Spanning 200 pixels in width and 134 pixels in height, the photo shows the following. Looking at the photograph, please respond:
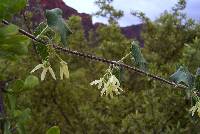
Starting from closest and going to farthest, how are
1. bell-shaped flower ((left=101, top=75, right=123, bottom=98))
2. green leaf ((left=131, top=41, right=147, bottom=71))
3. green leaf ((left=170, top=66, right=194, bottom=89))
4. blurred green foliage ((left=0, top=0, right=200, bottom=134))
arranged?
green leaf ((left=131, top=41, right=147, bottom=71)), bell-shaped flower ((left=101, top=75, right=123, bottom=98)), green leaf ((left=170, top=66, right=194, bottom=89)), blurred green foliage ((left=0, top=0, right=200, bottom=134))

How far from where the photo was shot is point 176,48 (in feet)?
24.7

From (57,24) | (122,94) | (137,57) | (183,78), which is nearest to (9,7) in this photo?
(57,24)

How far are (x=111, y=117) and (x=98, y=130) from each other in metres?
0.26

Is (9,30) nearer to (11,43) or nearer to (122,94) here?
(11,43)

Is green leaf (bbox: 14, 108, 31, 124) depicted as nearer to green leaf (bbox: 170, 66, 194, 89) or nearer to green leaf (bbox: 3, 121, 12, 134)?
green leaf (bbox: 3, 121, 12, 134)

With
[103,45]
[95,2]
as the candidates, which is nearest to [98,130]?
[103,45]

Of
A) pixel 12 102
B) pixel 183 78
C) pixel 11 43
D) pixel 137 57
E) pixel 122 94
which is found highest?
pixel 11 43

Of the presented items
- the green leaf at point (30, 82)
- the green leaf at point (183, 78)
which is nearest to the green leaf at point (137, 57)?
the green leaf at point (183, 78)

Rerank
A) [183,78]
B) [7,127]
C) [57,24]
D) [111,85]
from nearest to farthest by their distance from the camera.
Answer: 1. [7,127]
2. [57,24]
3. [111,85]
4. [183,78]

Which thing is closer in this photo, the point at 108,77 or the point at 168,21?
the point at 108,77

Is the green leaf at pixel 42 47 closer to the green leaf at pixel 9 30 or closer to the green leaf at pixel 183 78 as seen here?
the green leaf at pixel 9 30

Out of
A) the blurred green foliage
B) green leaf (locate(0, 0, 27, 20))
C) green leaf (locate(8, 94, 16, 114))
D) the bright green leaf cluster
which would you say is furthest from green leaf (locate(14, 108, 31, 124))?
the blurred green foliage

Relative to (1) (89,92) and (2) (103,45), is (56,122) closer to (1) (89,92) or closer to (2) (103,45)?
(1) (89,92)

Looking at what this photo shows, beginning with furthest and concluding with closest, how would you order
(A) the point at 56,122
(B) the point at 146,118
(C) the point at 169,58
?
1. (C) the point at 169,58
2. (A) the point at 56,122
3. (B) the point at 146,118
